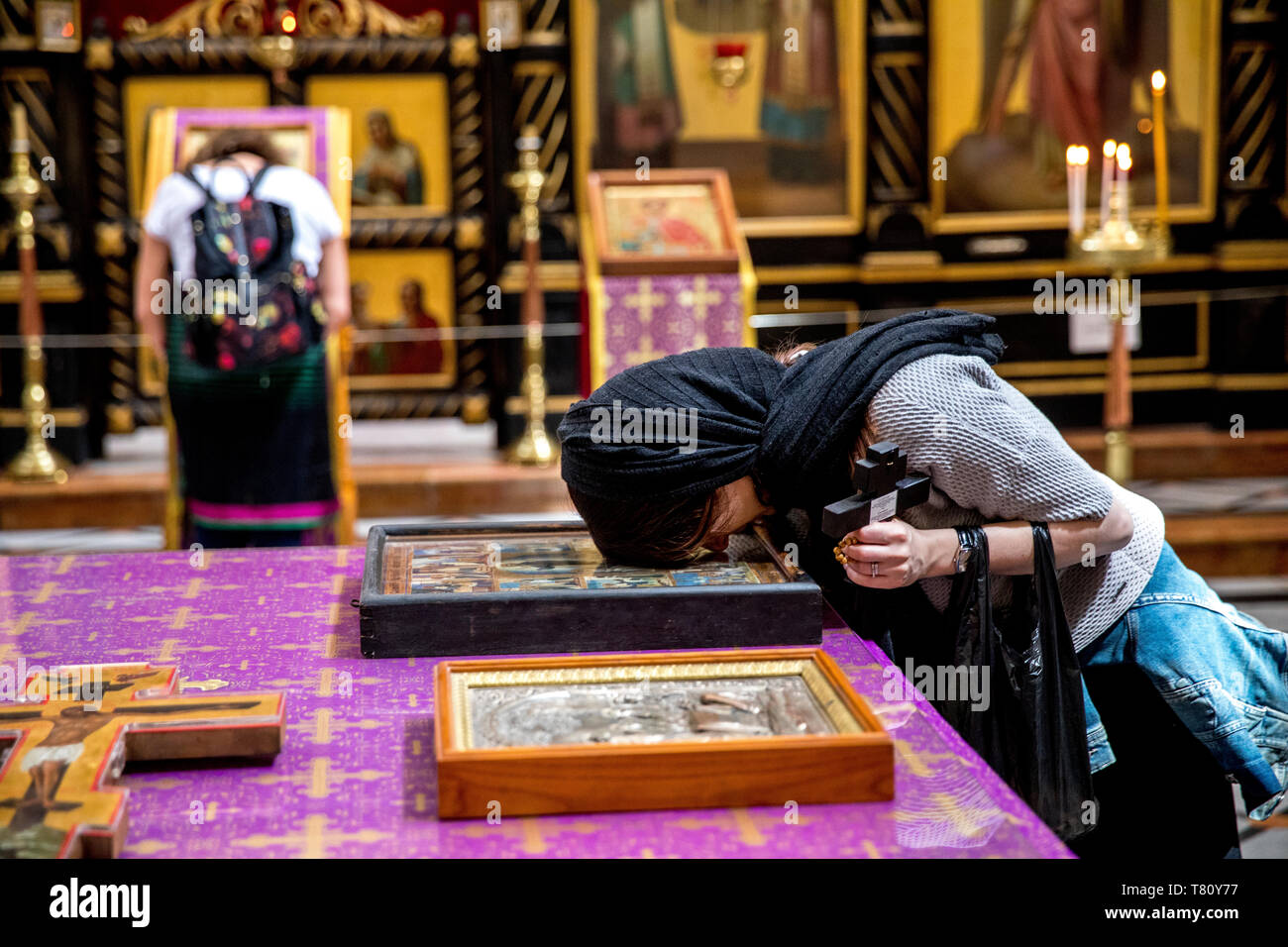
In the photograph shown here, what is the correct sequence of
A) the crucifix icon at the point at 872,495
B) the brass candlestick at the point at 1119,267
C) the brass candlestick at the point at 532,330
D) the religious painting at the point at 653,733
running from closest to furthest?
the religious painting at the point at 653,733
the crucifix icon at the point at 872,495
the brass candlestick at the point at 1119,267
the brass candlestick at the point at 532,330

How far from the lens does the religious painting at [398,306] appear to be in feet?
28.6

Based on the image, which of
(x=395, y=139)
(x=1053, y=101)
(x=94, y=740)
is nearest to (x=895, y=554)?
(x=94, y=740)

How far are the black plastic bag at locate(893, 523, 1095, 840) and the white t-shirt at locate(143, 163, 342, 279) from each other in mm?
3317

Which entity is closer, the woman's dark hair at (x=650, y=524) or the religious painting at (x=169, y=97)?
the woman's dark hair at (x=650, y=524)

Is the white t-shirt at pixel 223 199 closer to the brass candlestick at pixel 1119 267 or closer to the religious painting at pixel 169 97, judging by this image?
the brass candlestick at pixel 1119 267

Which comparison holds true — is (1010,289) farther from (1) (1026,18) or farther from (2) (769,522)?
(2) (769,522)

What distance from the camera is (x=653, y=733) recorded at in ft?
5.34

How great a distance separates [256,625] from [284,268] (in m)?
2.89

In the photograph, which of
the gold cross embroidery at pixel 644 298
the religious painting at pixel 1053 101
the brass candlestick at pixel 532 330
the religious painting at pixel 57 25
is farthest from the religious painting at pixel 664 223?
the religious painting at pixel 57 25

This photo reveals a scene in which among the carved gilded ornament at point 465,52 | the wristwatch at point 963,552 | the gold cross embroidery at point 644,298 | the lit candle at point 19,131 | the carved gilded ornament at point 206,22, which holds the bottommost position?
the wristwatch at point 963,552

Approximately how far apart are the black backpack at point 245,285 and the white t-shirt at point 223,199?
2cm

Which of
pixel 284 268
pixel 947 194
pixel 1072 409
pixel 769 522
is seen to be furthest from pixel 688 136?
pixel 769 522

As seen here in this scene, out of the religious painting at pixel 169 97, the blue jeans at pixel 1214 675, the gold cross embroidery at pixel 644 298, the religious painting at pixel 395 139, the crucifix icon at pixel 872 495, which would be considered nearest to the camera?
the crucifix icon at pixel 872 495

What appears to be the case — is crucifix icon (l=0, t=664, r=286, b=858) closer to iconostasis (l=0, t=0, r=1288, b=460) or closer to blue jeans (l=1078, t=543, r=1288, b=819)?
blue jeans (l=1078, t=543, r=1288, b=819)
